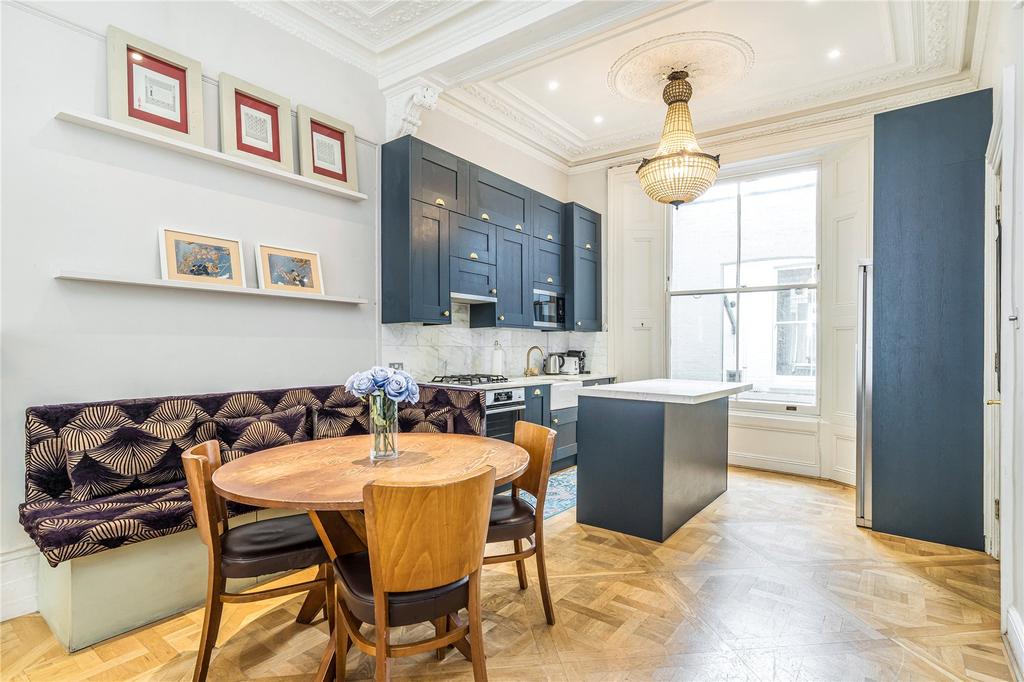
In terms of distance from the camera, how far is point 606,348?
5977mm

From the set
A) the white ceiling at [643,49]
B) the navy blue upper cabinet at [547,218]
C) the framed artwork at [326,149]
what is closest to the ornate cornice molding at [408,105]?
the white ceiling at [643,49]

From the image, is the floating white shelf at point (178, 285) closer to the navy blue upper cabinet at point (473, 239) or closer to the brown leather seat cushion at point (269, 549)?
the navy blue upper cabinet at point (473, 239)

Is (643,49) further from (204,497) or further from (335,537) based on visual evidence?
(204,497)

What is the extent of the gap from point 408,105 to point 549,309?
2.36 m

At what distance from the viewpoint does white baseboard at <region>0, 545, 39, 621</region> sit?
2357 millimetres

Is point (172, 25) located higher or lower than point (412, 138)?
higher

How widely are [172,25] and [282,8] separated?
72 cm

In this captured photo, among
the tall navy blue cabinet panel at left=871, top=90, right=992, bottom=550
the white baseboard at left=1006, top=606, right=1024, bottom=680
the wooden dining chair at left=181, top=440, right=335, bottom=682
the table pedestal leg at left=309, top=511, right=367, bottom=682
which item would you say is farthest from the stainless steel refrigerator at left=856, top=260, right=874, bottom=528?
the wooden dining chair at left=181, top=440, right=335, bottom=682

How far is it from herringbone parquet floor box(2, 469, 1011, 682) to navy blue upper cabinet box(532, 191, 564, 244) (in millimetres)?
3172

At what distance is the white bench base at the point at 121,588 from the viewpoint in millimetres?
2090

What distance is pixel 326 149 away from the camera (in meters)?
3.71

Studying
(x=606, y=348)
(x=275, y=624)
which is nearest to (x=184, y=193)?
(x=275, y=624)

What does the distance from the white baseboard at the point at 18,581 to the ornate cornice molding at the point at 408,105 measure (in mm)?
3338

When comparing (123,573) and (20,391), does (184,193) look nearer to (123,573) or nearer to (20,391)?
(20,391)
